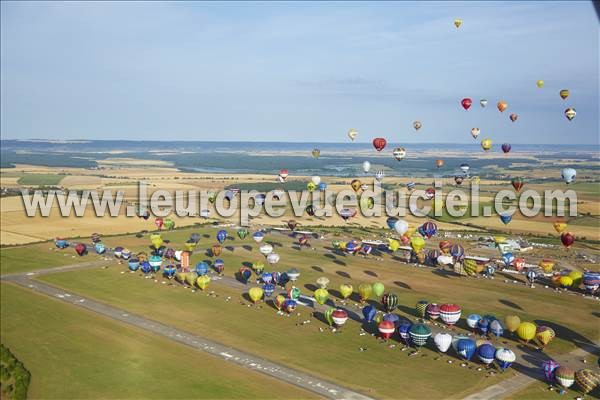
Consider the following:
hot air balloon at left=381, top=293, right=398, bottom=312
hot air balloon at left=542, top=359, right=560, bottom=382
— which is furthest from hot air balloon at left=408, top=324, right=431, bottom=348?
hot air balloon at left=542, top=359, right=560, bottom=382

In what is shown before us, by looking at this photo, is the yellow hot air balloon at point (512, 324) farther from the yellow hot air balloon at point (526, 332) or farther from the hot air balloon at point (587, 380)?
the hot air balloon at point (587, 380)

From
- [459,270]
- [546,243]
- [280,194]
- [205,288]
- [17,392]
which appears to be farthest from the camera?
[280,194]

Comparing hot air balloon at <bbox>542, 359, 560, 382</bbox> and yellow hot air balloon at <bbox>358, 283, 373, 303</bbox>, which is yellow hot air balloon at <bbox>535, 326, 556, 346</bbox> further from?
yellow hot air balloon at <bbox>358, 283, 373, 303</bbox>

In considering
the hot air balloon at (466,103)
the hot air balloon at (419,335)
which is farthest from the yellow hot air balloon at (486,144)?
the hot air balloon at (419,335)

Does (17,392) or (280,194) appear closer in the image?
(17,392)

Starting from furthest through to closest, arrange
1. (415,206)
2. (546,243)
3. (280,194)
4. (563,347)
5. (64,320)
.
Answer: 1. (280,194)
2. (415,206)
3. (546,243)
4. (64,320)
5. (563,347)

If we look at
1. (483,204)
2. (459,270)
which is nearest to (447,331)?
(459,270)

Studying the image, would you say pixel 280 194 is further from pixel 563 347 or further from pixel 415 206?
pixel 563 347
